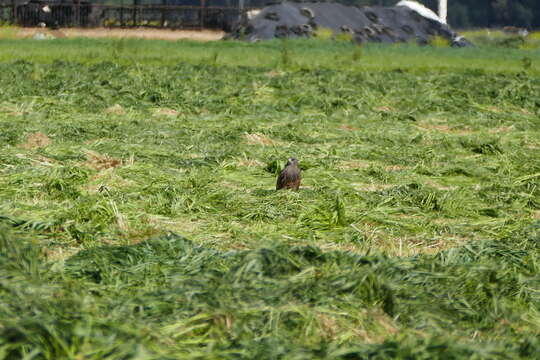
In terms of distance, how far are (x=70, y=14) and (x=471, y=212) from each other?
3721 cm

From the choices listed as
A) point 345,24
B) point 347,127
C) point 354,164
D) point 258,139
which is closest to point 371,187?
point 354,164

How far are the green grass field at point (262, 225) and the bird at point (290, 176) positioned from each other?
0.17 m

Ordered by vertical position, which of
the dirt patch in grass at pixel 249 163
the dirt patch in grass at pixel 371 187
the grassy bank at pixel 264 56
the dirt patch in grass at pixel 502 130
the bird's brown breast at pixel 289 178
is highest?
the bird's brown breast at pixel 289 178

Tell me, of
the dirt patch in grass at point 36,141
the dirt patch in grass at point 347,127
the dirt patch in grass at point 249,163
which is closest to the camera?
the dirt patch in grass at point 249,163

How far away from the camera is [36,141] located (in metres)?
10.3

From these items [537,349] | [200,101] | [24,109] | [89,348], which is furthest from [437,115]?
[89,348]

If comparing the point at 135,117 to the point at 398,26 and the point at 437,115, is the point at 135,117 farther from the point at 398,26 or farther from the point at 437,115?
the point at 398,26

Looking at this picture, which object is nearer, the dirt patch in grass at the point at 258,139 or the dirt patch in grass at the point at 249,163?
the dirt patch in grass at the point at 249,163

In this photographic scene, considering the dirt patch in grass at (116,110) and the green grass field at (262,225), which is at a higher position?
the green grass field at (262,225)

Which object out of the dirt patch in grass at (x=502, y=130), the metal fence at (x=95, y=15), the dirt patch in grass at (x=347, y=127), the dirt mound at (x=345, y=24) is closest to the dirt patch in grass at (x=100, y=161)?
the dirt patch in grass at (x=347, y=127)

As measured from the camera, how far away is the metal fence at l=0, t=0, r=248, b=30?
40250 mm

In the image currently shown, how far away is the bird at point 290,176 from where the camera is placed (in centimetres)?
777

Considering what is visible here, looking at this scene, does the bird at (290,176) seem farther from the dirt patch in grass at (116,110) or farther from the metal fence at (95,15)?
the metal fence at (95,15)

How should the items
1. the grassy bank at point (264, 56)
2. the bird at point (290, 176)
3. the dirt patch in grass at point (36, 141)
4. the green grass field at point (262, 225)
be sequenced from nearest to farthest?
the green grass field at point (262, 225) → the bird at point (290, 176) → the dirt patch in grass at point (36, 141) → the grassy bank at point (264, 56)
